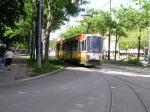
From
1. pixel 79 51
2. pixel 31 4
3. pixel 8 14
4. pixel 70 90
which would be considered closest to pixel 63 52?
pixel 31 4

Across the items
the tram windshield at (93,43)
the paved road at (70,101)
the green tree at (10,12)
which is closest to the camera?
the paved road at (70,101)

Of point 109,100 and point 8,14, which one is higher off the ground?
point 8,14

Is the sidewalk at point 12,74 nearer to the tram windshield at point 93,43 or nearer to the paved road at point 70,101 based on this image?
the paved road at point 70,101

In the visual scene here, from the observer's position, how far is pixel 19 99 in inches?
619

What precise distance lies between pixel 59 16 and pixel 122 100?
30.3 m

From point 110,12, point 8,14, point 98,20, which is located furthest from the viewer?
point 98,20

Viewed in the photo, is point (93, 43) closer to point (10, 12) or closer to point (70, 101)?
point (10, 12)

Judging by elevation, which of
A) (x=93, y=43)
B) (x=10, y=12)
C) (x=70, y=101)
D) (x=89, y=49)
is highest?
(x=10, y=12)

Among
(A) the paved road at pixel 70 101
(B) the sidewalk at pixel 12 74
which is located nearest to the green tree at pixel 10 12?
(B) the sidewalk at pixel 12 74

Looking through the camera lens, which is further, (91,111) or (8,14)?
Result: (8,14)

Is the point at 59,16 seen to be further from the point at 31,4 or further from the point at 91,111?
the point at 91,111

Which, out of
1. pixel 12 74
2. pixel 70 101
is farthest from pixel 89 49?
pixel 70 101

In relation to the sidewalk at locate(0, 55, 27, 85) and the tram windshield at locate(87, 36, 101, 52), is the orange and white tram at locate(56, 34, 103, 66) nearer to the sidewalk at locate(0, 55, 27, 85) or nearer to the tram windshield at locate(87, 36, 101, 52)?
the tram windshield at locate(87, 36, 101, 52)

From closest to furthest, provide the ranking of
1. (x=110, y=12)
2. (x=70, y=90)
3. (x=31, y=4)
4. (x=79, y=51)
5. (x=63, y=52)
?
(x=70, y=90), (x=79, y=51), (x=31, y=4), (x=63, y=52), (x=110, y=12)
